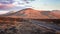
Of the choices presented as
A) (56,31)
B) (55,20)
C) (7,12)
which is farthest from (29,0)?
(56,31)

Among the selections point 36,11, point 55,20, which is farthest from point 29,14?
point 55,20

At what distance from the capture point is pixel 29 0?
3291 mm

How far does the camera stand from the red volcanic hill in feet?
10.6

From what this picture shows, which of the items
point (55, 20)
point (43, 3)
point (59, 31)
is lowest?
point (59, 31)

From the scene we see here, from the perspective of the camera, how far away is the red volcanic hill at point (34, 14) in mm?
3244

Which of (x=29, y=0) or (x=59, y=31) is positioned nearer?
(x=59, y=31)

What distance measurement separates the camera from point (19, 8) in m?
3.32

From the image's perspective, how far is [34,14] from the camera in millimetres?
3271

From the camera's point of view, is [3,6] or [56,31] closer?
[56,31]

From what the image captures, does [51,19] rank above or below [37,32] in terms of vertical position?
above

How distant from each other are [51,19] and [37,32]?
508mm

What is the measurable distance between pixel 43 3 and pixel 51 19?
48 cm

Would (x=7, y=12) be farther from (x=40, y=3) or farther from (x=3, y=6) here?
(x=40, y=3)

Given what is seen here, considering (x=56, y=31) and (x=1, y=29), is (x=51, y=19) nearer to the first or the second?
(x=56, y=31)
